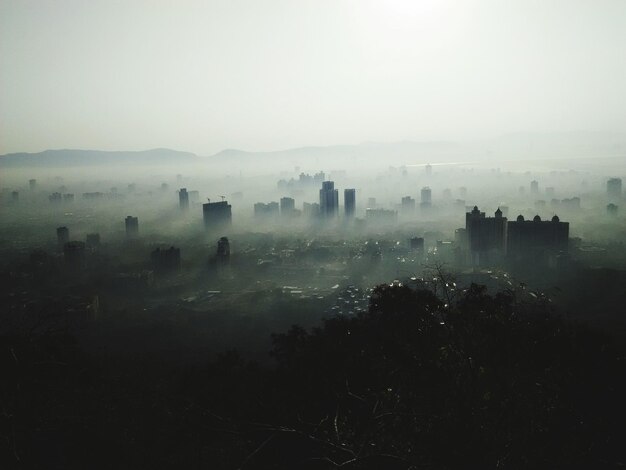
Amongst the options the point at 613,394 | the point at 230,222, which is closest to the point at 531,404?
the point at 613,394

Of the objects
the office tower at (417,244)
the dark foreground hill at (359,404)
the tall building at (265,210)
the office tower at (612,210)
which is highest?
the dark foreground hill at (359,404)

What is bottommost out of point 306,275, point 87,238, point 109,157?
point 306,275

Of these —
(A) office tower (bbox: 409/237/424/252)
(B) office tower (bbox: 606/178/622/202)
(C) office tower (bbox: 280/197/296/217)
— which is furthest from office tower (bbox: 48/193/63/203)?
(B) office tower (bbox: 606/178/622/202)

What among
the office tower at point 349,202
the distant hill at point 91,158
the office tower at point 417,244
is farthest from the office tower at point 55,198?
the office tower at point 417,244

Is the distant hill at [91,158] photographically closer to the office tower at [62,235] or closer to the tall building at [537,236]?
the office tower at [62,235]

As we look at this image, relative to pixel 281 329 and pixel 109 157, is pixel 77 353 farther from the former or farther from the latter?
pixel 109 157

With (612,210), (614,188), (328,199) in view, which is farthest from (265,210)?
(614,188)
